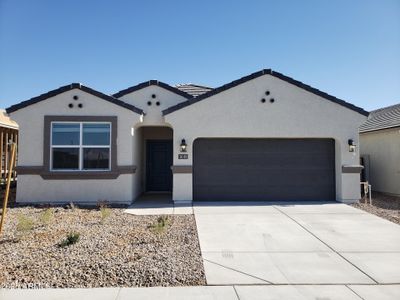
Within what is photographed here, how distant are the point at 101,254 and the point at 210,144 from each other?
22.3 feet

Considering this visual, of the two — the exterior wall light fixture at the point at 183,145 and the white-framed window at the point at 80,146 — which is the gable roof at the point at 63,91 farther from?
the exterior wall light fixture at the point at 183,145

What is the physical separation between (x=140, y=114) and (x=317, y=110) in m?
6.72

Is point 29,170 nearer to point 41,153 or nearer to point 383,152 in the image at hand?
point 41,153

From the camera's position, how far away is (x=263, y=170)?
11641 millimetres

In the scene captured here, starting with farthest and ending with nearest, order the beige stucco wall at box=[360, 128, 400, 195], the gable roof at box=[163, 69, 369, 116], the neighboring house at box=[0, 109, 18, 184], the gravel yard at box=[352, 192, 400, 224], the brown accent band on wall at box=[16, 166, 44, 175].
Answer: the neighboring house at box=[0, 109, 18, 184] < the beige stucco wall at box=[360, 128, 400, 195] < the gable roof at box=[163, 69, 369, 116] < the brown accent band on wall at box=[16, 166, 44, 175] < the gravel yard at box=[352, 192, 400, 224]

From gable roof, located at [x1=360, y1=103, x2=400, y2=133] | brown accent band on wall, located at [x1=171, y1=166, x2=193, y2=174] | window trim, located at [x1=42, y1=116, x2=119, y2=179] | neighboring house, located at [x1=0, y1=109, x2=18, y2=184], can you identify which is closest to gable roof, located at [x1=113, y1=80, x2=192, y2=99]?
window trim, located at [x1=42, y1=116, x2=119, y2=179]

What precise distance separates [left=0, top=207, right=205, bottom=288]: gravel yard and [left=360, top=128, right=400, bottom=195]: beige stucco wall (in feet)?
32.2

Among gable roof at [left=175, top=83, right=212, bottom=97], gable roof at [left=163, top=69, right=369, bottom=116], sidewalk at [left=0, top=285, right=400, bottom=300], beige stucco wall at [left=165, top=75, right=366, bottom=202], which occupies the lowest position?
sidewalk at [left=0, top=285, right=400, bottom=300]

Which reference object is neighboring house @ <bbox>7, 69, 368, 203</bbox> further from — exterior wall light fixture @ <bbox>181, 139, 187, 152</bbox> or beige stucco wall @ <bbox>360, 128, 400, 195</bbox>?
beige stucco wall @ <bbox>360, 128, 400, 195</bbox>

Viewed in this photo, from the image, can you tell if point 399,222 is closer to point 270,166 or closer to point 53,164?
point 270,166

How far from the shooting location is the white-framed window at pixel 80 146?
10.9 m

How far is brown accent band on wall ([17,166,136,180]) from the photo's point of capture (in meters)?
10.8

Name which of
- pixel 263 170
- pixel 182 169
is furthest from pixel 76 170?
pixel 263 170

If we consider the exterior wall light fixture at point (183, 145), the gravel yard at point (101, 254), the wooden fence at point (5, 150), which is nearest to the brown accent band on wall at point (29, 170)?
the gravel yard at point (101, 254)
